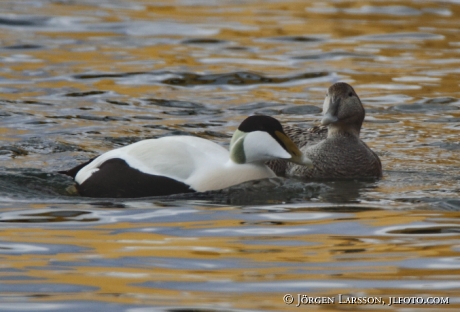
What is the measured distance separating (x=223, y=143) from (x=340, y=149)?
1.71 m

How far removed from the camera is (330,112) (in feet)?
27.8

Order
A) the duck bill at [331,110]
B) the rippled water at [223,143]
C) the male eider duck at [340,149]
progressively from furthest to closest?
the duck bill at [331,110]
the male eider duck at [340,149]
the rippled water at [223,143]

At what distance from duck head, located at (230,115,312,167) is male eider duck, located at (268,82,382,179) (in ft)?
4.26

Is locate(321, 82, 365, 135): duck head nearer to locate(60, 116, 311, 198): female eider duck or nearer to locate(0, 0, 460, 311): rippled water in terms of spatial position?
locate(0, 0, 460, 311): rippled water

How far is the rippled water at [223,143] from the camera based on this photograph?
477cm

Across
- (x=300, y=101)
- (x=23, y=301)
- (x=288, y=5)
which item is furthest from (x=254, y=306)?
(x=288, y=5)

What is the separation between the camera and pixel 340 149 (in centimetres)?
851

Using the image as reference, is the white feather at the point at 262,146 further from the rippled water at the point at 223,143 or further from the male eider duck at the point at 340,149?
the male eider duck at the point at 340,149

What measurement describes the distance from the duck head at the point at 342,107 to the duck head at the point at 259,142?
1388 millimetres

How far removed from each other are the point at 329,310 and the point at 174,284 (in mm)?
812

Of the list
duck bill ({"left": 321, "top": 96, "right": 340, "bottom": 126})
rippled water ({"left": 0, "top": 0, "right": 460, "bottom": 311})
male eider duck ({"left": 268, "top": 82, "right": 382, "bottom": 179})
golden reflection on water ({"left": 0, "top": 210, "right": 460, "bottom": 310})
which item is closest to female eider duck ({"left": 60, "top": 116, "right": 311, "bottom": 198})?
rippled water ({"left": 0, "top": 0, "right": 460, "bottom": 311})

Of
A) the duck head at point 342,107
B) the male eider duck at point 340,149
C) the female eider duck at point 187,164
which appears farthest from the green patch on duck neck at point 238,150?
the duck head at point 342,107

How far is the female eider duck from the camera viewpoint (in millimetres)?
6902

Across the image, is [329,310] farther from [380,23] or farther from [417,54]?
[380,23]
